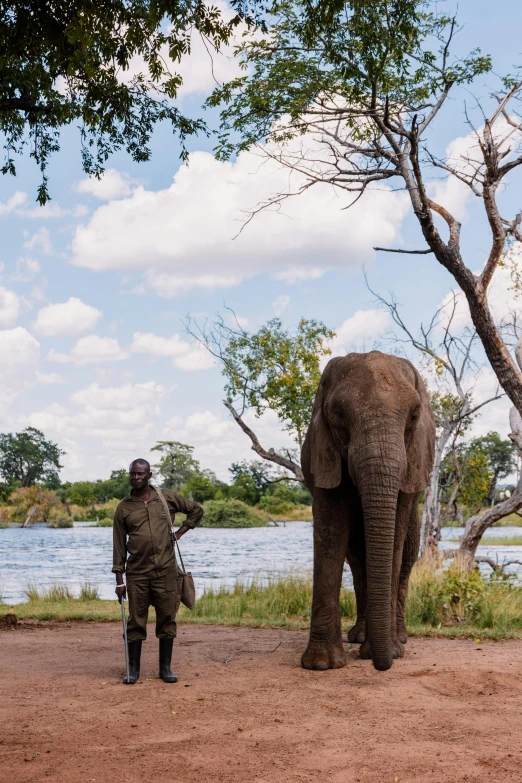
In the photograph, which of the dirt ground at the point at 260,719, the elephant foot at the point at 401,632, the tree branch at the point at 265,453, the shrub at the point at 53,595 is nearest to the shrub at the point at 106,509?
the tree branch at the point at 265,453

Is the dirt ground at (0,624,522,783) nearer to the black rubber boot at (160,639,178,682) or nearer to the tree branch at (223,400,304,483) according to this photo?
the black rubber boot at (160,639,178,682)

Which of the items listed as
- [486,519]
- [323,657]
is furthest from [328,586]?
[486,519]

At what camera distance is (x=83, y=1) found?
32.0ft

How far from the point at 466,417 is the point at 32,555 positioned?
2465 cm

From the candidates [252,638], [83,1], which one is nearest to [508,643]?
[252,638]

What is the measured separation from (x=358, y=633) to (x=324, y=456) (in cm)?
280

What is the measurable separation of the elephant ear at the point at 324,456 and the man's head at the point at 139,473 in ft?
5.38

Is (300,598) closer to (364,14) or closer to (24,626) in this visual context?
(24,626)

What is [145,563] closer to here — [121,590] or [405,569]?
[121,590]

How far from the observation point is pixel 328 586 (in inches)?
344

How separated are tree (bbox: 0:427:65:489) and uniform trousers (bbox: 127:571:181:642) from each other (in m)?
90.9

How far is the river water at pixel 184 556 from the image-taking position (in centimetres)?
2552

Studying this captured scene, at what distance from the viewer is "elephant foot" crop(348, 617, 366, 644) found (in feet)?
33.2

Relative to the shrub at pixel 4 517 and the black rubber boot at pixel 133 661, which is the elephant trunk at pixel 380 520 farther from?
the shrub at pixel 4 517
